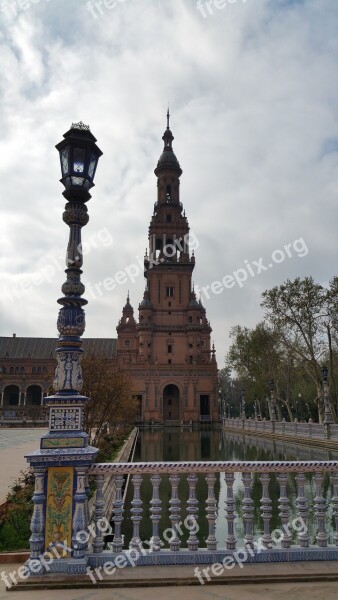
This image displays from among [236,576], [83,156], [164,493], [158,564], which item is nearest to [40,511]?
[158,564]

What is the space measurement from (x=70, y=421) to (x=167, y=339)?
55553 mm

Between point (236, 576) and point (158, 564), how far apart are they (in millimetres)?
871

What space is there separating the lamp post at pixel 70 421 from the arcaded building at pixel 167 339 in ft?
148

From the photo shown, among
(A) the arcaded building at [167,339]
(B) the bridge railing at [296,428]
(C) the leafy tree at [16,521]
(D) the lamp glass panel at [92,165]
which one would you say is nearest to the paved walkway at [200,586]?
(C) the leafy tree at [16,521]

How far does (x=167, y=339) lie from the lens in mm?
60625

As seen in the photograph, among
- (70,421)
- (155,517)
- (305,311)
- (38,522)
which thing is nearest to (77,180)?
(70,421)

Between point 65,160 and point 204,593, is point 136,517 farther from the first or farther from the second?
point 65,160

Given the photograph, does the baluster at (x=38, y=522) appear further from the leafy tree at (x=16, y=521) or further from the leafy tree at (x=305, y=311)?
the leafy tree at (x=305, y=311)

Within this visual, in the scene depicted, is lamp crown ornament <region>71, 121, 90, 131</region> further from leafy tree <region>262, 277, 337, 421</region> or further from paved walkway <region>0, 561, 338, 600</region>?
leafy tree <region>262, 277, 337, 421</region>

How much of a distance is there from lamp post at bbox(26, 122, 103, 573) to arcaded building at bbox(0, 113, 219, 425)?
45111 mm

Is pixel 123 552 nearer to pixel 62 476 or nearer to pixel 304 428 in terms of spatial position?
pixel 62 476


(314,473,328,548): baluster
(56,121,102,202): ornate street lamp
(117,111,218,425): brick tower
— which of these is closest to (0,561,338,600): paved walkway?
(314,473,328,548): baluster

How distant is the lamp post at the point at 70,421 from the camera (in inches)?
188

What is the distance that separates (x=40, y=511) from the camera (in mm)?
4812
